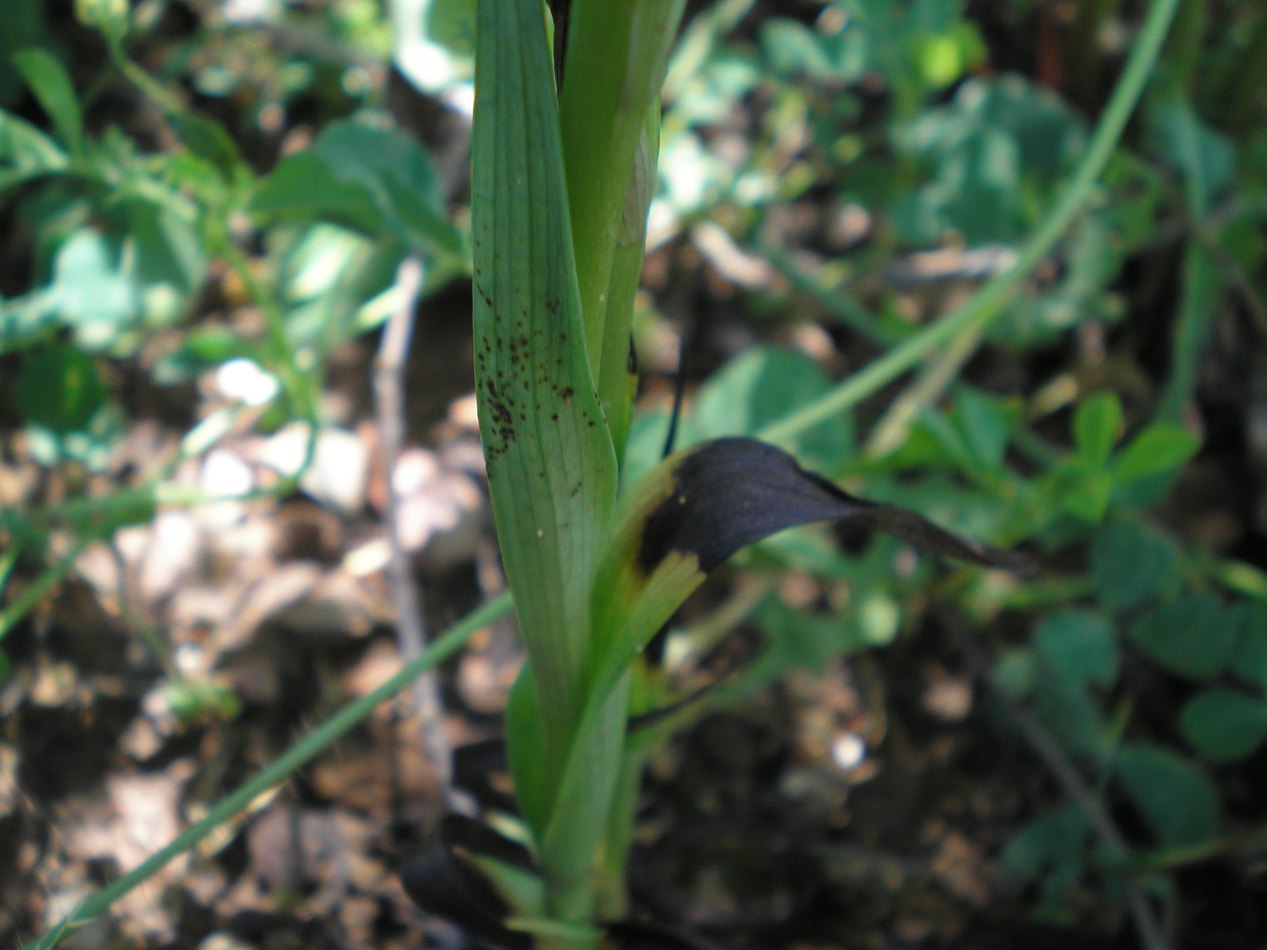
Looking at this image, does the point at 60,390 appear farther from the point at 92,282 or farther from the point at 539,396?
the point at 539,396

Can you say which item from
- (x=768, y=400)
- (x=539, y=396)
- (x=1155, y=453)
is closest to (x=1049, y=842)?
(x=1155, y=453)

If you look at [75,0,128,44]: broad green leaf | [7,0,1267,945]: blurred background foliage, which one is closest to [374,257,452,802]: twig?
[7,0,1267,945]: blurred background foliage

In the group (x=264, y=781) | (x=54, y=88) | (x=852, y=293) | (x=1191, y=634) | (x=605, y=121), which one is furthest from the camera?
(x=852, y=293)

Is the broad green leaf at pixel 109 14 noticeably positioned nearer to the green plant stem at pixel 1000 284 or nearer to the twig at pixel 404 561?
the twig at pixel 404 561

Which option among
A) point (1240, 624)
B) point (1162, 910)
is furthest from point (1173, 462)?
point (1162, 910)

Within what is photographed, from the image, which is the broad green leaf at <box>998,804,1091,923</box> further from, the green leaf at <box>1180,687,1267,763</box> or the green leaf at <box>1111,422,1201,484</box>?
the green leaf at <box>1111,422,1201,484</box>
